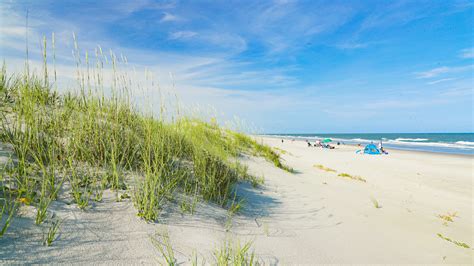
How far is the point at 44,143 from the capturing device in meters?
2.55

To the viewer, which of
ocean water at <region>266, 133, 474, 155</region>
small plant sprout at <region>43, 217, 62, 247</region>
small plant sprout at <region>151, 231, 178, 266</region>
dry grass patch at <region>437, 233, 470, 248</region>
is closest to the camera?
small plant sprout at <region>43, 217, 62, 247</region>

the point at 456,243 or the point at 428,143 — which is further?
the point at 428,143

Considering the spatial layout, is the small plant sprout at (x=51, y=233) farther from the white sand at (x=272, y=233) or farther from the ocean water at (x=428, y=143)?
the ocean water at (x=428, y=143)

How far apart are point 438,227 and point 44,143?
16.1 ft

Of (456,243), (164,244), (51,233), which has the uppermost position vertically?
(51,233)

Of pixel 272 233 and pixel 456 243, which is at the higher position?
pixel 272 233

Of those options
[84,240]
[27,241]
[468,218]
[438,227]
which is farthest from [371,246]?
[468,218]

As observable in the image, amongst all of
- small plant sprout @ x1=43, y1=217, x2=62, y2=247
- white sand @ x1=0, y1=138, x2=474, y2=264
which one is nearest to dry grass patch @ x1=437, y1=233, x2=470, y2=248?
white sand @ x1=0, y1=138, x2=474, y2=264

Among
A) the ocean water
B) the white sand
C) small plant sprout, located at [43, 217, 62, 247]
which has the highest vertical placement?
small plant sprout, located at [43, 217, 62, 247]

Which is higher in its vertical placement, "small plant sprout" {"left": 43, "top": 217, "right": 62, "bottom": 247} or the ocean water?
"small plant sprout" {"left": 43, "top": 217, "right": 62, "bottom": 247}

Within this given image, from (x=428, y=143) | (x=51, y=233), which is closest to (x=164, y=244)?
(x=51, y=233)

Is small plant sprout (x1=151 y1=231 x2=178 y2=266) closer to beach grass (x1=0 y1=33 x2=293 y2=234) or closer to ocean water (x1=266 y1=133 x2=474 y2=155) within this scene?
beach grass (x1=0 y1=33 x2=293 y2=234)

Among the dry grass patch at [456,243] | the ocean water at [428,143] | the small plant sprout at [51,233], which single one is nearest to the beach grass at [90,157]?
the small plant sprout at [51,233]

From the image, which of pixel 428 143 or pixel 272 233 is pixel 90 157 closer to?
pixel 272 233
